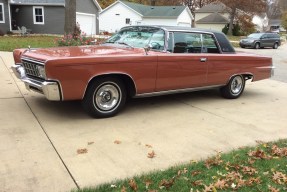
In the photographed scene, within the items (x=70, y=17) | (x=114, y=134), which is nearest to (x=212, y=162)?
(x=114, y=134)

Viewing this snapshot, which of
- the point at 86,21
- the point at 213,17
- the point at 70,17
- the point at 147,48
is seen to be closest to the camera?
the point at 147,48

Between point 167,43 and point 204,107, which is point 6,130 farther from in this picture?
point 204,107

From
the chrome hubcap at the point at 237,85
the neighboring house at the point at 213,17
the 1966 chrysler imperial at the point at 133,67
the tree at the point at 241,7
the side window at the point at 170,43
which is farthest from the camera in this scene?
the neighboring house at the point at 213,17

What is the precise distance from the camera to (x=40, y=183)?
344 centimetres

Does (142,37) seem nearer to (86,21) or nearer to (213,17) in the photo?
(86,21)

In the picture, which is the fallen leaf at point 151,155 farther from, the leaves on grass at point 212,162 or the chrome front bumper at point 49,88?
the chrome front bumper at point 49,88

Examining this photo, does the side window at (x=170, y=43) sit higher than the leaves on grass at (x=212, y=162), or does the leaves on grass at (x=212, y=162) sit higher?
the side window at (x=170, y=43)

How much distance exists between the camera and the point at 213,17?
62.5 m

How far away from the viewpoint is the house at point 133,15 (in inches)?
1826

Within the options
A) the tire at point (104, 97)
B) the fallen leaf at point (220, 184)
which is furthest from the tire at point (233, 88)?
the fallen leaf at point (220, 184)

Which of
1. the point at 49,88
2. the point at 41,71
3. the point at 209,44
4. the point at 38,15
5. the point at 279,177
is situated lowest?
the point at 279,177

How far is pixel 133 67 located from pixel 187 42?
154cm

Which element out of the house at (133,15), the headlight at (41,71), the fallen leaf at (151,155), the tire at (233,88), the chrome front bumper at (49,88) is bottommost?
Result: the fallen leaf at (151,155)

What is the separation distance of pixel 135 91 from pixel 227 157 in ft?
7.03
